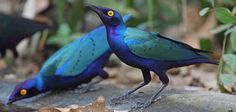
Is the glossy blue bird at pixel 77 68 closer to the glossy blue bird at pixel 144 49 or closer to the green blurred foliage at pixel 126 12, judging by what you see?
the glossy blue bird at pixel 144 49

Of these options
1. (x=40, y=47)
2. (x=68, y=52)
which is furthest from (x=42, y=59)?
(x=68, y=52)

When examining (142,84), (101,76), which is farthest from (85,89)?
(142,84)

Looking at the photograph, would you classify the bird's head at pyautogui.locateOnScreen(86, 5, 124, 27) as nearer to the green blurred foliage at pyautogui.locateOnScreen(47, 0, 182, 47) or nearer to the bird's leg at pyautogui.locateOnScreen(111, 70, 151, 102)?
the bird's leg at pyautogui.locateOnScreen(111, 70, 151, 102)

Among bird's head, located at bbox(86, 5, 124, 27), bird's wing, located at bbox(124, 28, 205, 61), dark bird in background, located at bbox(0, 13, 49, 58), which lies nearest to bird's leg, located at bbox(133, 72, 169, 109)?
bird's wing, located at bbox(124, 28, 205, 61)

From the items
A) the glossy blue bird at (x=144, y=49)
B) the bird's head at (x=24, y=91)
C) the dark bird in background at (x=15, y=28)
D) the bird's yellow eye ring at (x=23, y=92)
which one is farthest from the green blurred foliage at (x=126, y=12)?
the glossy blue bird at (x=144, y=49)

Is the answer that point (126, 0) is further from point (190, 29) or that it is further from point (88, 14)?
point (88, 14)

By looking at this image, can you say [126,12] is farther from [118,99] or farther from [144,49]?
[144,49]

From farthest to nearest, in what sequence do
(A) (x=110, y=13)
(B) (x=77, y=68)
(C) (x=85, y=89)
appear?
(C) (x=85, y=89) → (B) (x=77, y=68) → (A) (x=110, y=13)

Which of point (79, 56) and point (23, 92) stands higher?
point (79, 56)
